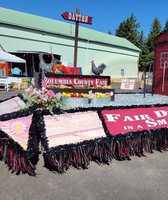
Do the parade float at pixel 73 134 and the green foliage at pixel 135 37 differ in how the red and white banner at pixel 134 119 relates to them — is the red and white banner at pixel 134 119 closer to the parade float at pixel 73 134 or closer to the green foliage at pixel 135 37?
the parade float at pixel 73 134

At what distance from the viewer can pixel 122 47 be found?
43812 mm

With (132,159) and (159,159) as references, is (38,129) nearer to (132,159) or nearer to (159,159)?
(132,159)

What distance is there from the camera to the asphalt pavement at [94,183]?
11.5 feet

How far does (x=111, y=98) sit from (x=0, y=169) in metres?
9.12

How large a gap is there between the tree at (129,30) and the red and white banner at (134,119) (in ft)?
201

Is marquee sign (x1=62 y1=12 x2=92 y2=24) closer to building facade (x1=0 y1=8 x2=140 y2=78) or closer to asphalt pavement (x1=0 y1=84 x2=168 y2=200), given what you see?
asphalt pavement (x1=0 y1=84 x2=168 y2=200)

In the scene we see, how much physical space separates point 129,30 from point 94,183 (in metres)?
66.5

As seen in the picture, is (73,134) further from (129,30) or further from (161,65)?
(129,30)

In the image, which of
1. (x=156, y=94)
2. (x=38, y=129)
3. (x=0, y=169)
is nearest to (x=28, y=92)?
(x=38, y=129)

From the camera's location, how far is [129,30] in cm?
6631

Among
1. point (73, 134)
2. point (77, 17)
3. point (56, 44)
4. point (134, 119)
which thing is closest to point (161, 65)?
point (77, 17)

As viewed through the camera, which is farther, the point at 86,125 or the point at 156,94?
the point at 156,94

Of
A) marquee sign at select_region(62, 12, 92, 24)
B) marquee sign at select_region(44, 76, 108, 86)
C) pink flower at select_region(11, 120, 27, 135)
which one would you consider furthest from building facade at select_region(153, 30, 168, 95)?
pink flower at select_region(11, 120, 27, 135)

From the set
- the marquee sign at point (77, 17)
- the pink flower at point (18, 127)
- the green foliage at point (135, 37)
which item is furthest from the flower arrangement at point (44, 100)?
the green foliage at point (135, 37)
